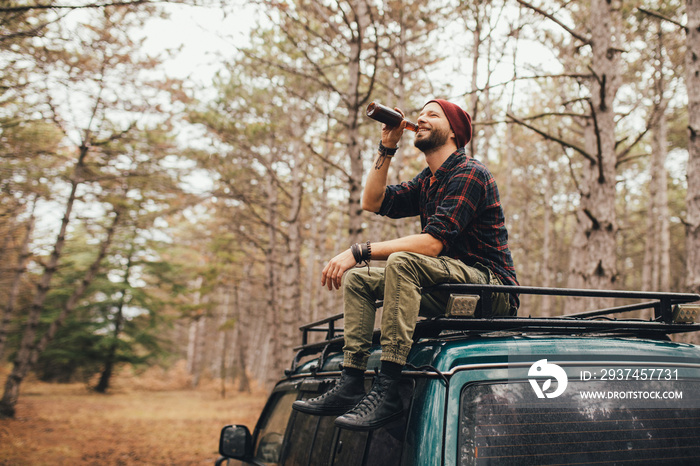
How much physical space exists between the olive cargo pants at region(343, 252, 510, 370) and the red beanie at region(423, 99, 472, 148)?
85 centimetres

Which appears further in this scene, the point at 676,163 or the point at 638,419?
the point at 676,163

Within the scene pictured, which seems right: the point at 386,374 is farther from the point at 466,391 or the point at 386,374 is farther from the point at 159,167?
the point at 159,167

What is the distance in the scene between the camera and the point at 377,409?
1745 mm

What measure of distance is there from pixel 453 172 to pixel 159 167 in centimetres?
1143

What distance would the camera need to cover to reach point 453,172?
8.54ft

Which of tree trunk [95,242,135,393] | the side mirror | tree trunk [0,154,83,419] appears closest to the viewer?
the side mirror

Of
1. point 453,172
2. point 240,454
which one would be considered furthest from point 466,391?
point 240,454

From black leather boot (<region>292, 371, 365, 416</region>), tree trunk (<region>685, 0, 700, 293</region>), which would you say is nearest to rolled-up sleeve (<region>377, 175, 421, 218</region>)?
black leather boot (<region>292, 371, 365, 416</region>)

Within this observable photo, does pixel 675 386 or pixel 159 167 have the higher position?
pixel 159 167

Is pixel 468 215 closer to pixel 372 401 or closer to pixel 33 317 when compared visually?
pixel 372 401

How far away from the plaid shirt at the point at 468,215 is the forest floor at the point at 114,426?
912cm

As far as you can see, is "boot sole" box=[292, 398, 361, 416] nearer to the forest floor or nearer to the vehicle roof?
the vehicle roof

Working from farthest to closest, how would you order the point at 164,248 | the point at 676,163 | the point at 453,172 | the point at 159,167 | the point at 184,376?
the point at 184,376 → the point at 164,248 → the point at 676,163 → the point at 159,167 → the point at 453,172

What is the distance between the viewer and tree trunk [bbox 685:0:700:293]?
4.43m
